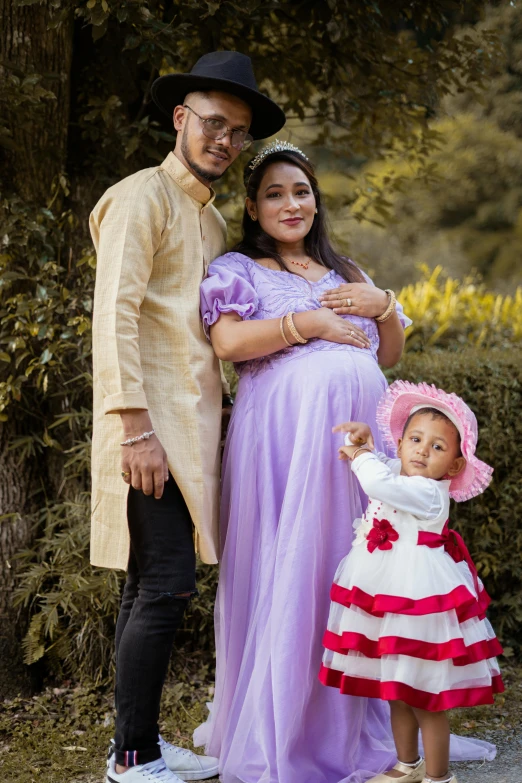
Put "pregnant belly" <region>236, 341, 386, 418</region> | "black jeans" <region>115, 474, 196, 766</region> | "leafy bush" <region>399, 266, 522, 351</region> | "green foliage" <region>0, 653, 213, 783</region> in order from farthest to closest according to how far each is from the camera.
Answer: "leafy bush" <region>399, 266, 522, 351</region>, "green foliage" <region>0, 653, 213, 783</region>, "pregnant belly" <region>236, 341, 386, 418</region>, "black jeans" <region>115, 474, 196, 766</region>

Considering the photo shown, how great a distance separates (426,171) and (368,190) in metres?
0.36

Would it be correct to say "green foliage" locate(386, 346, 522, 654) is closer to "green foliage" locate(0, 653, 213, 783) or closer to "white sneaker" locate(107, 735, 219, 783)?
"green foliage" locate(0, 653, 213, 783)

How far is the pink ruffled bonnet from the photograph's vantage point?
2422 mm

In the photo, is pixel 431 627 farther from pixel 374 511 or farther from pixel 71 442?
pixel 71 442

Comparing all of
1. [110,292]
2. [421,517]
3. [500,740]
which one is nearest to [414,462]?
[421,517]

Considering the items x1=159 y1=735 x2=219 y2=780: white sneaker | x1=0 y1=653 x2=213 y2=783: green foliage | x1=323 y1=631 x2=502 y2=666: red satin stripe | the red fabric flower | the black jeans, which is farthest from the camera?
x1=0 y1=653 x2=213 y2=783: green foliage

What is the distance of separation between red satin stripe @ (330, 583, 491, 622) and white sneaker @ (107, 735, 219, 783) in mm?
863

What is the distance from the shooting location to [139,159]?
3.69 meters

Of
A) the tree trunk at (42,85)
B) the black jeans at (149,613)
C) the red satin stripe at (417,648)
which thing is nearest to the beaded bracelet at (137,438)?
the black jeans at (149,613)

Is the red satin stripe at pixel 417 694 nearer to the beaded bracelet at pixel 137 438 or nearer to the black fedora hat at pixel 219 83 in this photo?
the beaded bracelet at pixel 137 438

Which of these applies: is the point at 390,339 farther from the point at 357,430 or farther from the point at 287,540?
the point at 287,540

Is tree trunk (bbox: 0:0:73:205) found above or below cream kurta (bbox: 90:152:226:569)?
above

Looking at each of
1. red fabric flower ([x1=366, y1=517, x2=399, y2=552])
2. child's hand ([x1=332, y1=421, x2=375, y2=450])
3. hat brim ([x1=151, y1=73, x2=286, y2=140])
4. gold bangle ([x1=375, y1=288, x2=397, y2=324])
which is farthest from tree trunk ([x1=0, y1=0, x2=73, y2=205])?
red fabric flower ([x1=366, y1=517, x2=399, y2=552])

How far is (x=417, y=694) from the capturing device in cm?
235
